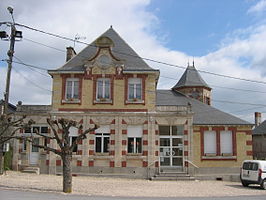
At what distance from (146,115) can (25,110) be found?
26.9 feet

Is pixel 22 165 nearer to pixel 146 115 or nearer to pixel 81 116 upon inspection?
pixel 81 116

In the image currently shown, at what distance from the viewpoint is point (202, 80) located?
107ft

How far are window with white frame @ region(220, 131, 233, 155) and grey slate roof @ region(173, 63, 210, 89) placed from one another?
9.96 m

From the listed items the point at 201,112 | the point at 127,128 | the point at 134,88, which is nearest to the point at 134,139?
the point at 127,128

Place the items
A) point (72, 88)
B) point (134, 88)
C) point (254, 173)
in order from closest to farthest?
point (254, 173) → point (134, 88) → point (72, 88)

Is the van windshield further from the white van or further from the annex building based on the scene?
the annex building

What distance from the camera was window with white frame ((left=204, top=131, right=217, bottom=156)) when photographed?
72.9 ft

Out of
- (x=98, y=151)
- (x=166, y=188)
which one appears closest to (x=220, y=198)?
(x=166, y=188)

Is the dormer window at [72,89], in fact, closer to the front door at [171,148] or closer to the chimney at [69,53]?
the chimney at [69,53]

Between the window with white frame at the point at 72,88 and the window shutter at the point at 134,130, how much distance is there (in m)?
4.17

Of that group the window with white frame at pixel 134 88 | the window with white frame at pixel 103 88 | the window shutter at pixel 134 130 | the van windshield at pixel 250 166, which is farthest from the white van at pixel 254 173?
the window with white frame at pixel 103 88

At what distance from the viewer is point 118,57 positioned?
23344mm

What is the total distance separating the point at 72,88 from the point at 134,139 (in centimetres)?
546

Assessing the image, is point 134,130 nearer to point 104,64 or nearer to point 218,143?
point 104,64
